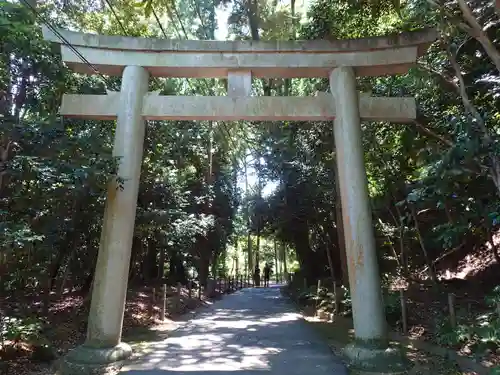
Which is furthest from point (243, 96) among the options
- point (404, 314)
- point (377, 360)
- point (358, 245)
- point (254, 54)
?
point (404, 314)

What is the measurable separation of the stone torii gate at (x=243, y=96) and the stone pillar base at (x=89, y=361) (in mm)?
1438

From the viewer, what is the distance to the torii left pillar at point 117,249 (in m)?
5.71

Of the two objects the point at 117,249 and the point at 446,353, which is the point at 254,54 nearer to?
the point at 117,249

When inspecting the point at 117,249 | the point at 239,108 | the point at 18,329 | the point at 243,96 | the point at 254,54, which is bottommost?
the point at 18,329

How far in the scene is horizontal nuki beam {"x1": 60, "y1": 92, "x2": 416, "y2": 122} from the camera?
6.81m

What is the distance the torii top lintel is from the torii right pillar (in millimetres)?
390

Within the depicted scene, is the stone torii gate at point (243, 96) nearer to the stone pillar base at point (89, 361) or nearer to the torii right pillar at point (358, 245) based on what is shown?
the torii right pillar at point (358, 245)

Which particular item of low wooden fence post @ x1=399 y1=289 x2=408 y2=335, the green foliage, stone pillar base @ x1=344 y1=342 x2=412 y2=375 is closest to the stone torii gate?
stone pillar base @ x1=344 y1=342 x2=412 y2=375

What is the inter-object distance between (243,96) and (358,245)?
329cm

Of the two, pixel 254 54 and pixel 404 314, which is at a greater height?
pixel 254 54

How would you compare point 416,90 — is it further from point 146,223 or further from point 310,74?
point 146,223

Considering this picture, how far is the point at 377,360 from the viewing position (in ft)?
18.3

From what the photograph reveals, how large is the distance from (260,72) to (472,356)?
5.81 meters

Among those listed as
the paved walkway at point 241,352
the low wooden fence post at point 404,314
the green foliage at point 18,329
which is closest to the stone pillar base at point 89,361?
the paved walkway at point 241,352
